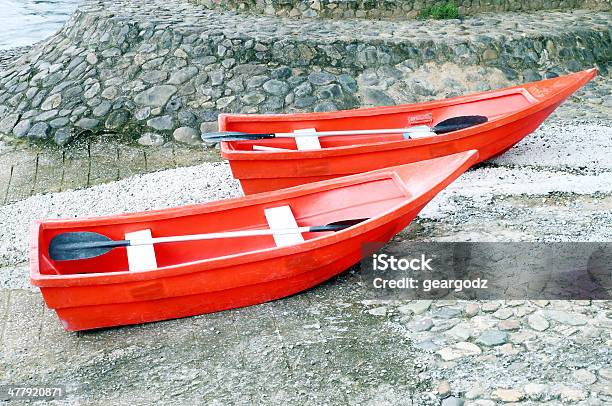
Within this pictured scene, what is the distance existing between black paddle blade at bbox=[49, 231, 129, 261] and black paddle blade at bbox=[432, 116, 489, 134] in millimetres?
3844

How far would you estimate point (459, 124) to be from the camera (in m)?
8.84

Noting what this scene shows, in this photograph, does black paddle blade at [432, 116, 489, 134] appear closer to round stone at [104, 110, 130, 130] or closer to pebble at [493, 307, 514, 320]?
pebble at [493, 307, 514, 320]

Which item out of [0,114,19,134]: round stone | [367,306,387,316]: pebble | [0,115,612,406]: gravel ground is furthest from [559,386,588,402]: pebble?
[0,114,19,134]: round stone

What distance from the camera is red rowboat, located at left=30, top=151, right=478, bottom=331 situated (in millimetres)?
6172

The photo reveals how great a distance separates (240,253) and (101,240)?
118 cm

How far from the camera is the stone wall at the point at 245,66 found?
1049 centimetres

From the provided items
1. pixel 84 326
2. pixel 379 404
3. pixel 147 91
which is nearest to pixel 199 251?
pixel 84 326

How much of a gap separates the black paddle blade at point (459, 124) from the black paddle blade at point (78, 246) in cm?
384

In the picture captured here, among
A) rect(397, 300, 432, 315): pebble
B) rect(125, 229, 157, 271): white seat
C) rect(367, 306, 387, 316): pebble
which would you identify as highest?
rect(125, 229, 157, 271): white seat

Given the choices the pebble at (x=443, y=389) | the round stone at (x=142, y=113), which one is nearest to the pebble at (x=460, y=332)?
the pebble at (x=443, y=389)

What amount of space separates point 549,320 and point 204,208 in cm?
294

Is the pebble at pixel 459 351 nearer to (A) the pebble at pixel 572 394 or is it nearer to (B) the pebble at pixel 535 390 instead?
(B) the pebble at pixel 535 390

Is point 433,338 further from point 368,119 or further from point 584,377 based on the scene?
point 368,119

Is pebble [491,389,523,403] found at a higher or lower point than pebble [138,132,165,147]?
higher
